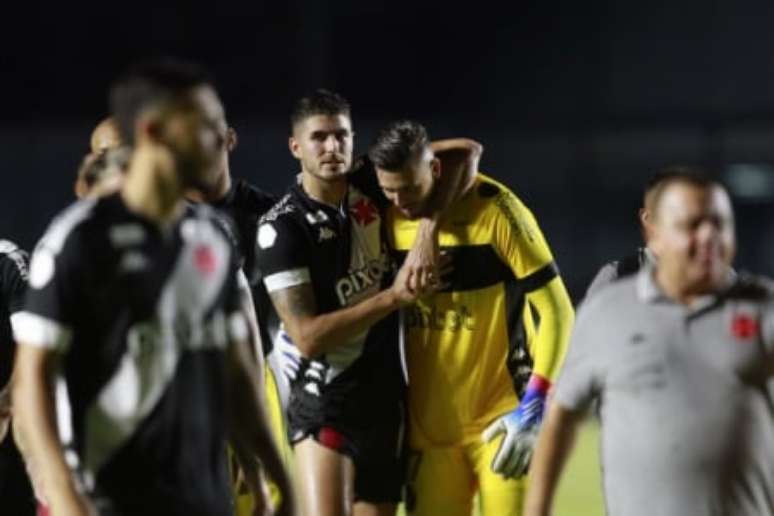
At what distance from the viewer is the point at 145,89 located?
5.09m

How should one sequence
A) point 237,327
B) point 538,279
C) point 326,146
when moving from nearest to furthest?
point 237,327 → point 538,279 → point 326,146

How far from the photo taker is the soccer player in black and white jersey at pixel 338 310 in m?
7.94

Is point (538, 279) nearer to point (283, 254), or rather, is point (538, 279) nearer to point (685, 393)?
point (283, 254)

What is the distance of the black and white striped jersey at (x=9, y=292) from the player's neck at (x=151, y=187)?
2.47m

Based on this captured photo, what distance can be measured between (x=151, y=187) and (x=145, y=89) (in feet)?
0.80

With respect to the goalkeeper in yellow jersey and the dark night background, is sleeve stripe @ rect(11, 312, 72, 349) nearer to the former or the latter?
the goalkeeper in yellow jersey

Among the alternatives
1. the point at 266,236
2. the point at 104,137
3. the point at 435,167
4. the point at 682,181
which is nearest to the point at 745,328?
the point at 682,181

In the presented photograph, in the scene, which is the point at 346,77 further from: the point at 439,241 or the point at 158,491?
the point at 158,491

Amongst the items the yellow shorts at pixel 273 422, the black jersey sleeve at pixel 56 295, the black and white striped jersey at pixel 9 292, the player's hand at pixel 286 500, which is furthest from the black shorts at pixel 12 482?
the black jersey sleeve at pixel 56 295

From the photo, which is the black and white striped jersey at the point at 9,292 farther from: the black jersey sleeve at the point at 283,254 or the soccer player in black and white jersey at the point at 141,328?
the soccer player in black and white jersey at the point at 141,328

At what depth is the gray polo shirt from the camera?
5.68 meters

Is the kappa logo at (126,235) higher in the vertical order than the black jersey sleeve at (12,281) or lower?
higher

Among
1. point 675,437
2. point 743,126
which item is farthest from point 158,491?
point 743,126

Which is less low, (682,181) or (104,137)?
(104,137)
